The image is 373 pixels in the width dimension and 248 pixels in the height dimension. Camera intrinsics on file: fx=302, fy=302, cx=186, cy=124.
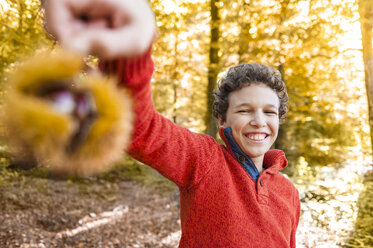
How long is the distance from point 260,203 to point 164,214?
5.84 meters

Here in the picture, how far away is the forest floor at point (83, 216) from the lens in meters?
5.23

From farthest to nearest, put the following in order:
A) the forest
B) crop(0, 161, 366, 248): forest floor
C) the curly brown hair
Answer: crop(0, 161, 366, 248): forest floor
the forest
the curly brown hair

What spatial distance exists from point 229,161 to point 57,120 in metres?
1.32

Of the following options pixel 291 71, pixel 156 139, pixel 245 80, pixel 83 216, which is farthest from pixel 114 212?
pixel 156 139

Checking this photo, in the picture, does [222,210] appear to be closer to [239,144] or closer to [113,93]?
[239,144]

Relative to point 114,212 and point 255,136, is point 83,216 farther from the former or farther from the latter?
point 255,136

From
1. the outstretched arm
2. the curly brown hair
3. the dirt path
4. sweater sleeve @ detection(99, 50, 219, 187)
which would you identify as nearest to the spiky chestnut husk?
the outstretched arm

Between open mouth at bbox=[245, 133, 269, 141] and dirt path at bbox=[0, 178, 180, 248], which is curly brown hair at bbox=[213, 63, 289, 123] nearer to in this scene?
open mouth at bbox=[245, 133, 269, 141]

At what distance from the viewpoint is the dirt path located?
5223 millimetres

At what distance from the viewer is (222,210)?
144 centimetres

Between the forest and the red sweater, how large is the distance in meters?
2.64

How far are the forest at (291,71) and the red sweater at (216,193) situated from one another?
8.66ft

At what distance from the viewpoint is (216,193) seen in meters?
1.45

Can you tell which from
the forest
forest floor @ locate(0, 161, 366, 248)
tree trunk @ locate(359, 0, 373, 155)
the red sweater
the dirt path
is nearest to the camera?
the red sweater
